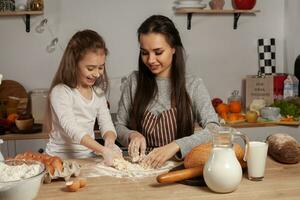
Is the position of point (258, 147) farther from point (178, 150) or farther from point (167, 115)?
point (167, 115)

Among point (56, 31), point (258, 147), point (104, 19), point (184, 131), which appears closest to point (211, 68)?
point (104, 19)

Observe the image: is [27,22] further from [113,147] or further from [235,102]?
[113,147]

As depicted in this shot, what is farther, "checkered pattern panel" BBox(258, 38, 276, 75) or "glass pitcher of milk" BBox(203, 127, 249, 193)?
"checkered pattern panel" BBox(258, 38, 276, 75)

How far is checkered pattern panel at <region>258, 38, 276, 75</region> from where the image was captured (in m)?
3.71

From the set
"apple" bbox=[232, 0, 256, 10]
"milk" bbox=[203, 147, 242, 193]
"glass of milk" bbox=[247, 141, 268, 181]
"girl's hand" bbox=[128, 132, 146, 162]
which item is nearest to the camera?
"milk" bbox=[203, 147, 242, 193]

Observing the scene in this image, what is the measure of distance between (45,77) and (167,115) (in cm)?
170

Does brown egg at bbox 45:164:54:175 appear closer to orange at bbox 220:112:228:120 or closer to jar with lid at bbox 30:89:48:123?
jar with lid at bbox 30:89:48:123

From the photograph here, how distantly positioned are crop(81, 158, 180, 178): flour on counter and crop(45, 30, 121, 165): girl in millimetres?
196

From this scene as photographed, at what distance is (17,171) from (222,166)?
22.1 inches

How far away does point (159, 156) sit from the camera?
1.58 metres

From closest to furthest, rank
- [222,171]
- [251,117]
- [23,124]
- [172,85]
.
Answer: [222,171], [172,85], [23,124], [251,117]

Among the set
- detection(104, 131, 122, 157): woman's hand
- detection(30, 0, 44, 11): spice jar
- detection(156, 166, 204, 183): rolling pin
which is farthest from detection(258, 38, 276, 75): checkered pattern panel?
detection(156, 166, 204, 183): rolling pin

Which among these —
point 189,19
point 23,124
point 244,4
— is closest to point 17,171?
point 23,124

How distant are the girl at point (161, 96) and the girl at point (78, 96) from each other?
0.39 feet
